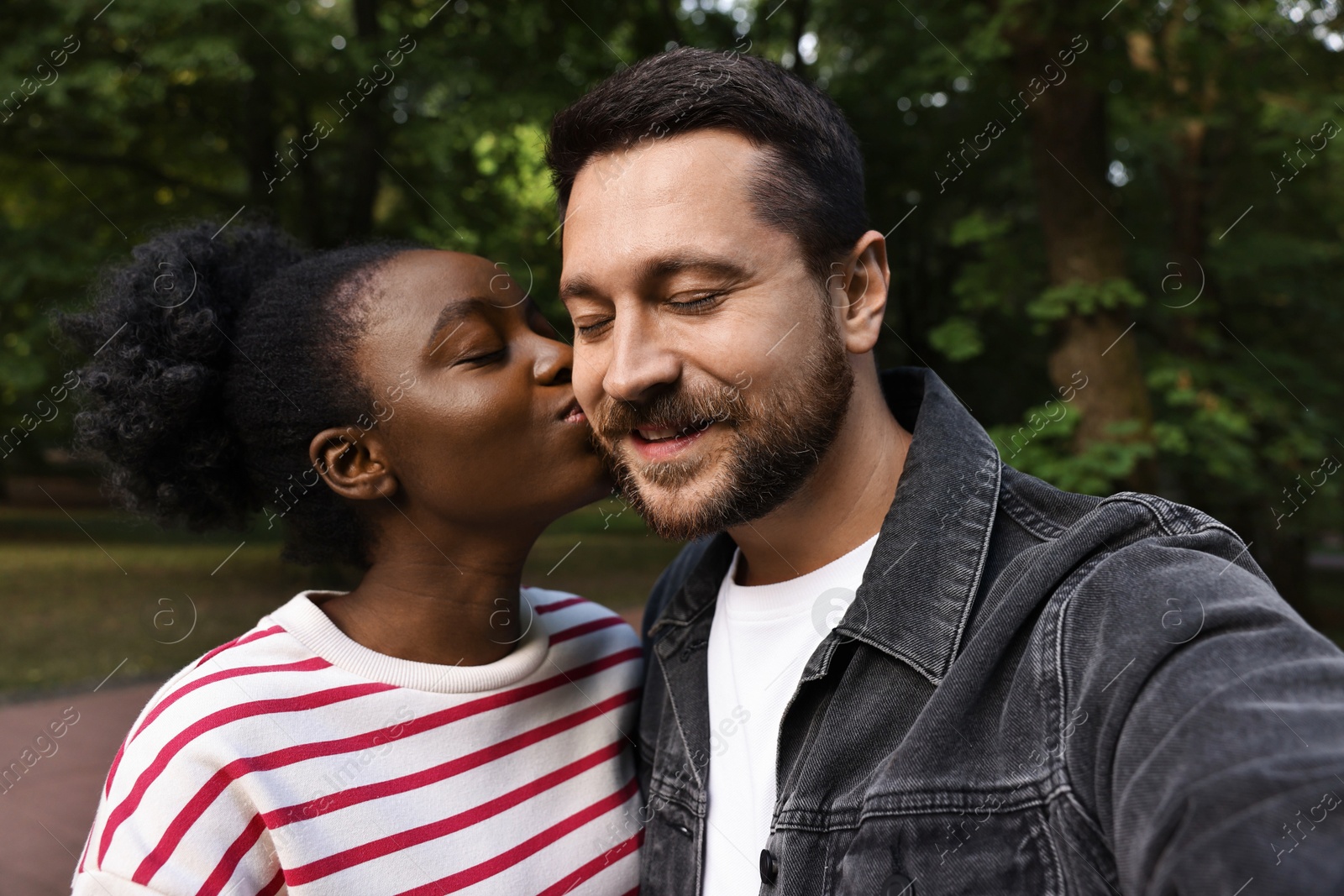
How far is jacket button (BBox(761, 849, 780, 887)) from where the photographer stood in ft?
5.77

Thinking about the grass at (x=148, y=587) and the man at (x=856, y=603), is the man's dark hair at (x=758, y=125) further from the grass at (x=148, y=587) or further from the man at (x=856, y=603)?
the grass at (x=148, y=587)

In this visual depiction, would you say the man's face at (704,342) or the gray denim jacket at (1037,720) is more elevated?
the man's face at (704,342)

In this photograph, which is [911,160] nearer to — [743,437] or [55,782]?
[743,437]

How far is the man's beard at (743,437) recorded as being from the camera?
2010 mm

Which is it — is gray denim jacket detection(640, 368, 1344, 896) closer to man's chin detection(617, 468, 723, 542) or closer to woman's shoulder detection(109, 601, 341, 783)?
man's chin detection(617, 468, 723, 542)

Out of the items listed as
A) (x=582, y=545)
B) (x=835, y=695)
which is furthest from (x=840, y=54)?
(x=582, y=545)

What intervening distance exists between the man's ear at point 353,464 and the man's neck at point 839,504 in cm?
80

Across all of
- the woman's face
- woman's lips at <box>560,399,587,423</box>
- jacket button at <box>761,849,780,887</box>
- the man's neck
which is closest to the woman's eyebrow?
the woman's face

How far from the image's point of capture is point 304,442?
2258 mm

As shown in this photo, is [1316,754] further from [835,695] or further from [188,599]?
[188,599]

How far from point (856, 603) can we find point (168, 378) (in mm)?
1515

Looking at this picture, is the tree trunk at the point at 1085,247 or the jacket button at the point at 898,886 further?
the tree trunk at the point at 1085,247

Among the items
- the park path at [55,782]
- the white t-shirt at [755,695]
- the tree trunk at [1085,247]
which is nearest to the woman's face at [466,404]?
the white t-shirt at [755,695]

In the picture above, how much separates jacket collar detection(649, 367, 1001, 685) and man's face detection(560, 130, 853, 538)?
0.68 feet
